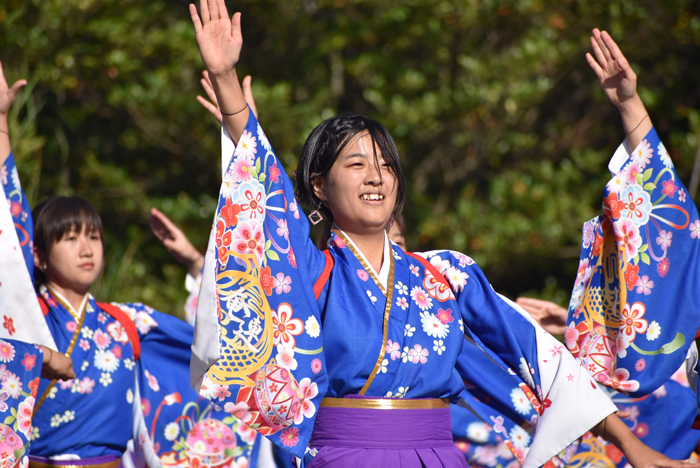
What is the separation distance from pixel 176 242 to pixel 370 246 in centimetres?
180

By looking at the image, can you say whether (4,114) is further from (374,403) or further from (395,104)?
(395,104)

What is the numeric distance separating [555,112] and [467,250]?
1.98 m

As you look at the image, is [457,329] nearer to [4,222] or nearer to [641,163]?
[641,163]

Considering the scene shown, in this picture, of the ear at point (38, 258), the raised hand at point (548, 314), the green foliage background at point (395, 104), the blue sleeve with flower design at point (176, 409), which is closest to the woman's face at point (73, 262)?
the ear at point (38, 258)

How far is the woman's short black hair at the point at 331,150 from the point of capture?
2197 mm

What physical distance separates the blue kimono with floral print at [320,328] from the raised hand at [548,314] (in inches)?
31.7

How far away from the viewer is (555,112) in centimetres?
705

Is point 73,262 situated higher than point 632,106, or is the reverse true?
point 73,262

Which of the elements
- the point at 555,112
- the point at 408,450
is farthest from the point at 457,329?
the point at 555,112

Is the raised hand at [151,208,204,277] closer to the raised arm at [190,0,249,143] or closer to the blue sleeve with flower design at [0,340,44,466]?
the blue sleeve with flower design at [0,340,44,466]

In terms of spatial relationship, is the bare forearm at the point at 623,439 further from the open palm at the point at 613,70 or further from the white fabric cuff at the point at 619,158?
the open palm at the point at 613,70

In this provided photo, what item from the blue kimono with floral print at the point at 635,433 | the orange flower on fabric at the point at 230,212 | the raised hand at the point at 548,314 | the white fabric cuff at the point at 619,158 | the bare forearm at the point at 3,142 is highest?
the bare forearm at the point at 3,142

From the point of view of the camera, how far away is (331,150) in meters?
2.20

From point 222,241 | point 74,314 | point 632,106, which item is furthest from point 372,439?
point 74,314
